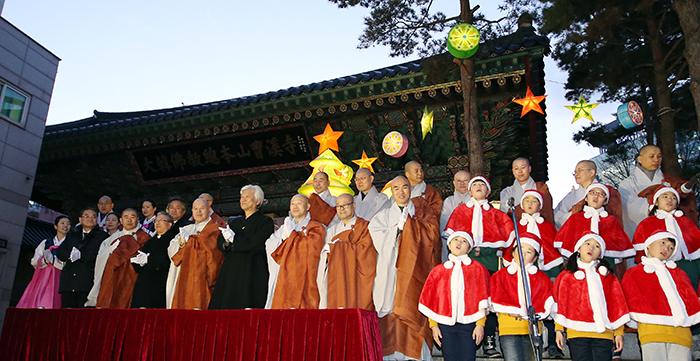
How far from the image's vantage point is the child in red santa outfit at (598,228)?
4.34 meters

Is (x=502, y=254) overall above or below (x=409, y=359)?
above

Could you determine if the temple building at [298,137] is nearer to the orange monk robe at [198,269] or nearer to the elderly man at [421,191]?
the elderly man at [421,191]

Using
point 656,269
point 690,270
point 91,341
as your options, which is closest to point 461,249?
point 656,269

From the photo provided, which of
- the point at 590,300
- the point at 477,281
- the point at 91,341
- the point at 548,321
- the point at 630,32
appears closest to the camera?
the point at 590,300

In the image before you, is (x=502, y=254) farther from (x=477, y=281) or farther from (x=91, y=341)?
(x=91, y=341)

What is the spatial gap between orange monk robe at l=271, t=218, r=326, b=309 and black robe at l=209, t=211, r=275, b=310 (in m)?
0.25

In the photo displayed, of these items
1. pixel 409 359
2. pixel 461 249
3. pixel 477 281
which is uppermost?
pixel 461 249

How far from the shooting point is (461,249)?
4168 mm

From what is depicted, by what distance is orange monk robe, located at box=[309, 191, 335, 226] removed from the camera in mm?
5598

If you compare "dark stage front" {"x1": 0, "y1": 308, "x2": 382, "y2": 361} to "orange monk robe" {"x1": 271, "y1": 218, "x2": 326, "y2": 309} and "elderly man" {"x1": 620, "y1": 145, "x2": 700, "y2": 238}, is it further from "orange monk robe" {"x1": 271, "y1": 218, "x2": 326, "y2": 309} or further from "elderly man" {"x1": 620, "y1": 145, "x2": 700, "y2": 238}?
"elderly man" {"x1": 620, "y1": 145, "x2": 700, "y2": 238}

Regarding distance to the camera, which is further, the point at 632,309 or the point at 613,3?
the point at 613,3

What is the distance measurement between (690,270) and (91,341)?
5176mm

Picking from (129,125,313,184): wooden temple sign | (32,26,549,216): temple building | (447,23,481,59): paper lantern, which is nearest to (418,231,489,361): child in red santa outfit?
(447,23,481,59): paper lantern

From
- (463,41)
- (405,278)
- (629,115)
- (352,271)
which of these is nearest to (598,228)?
(405,278)
